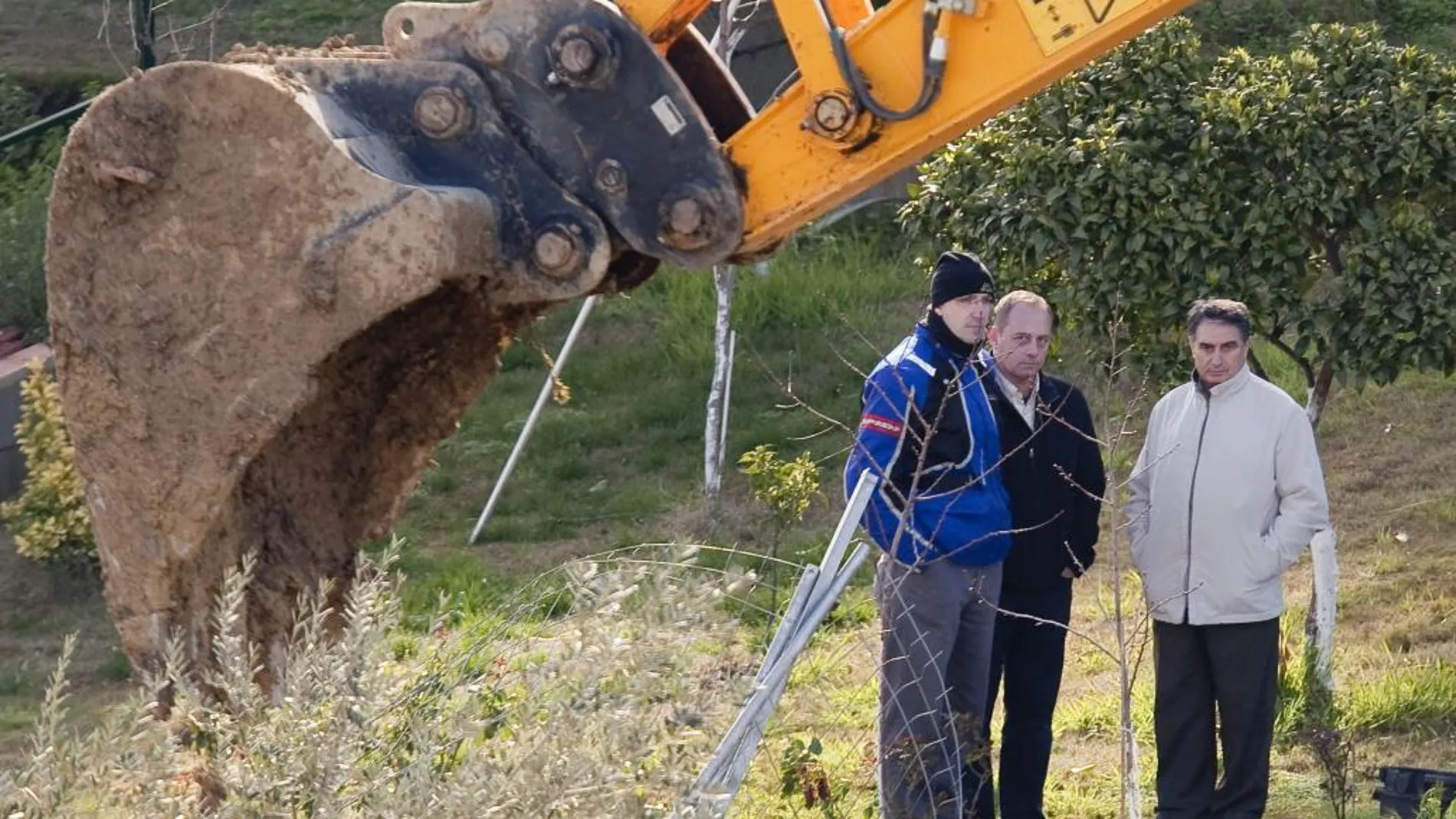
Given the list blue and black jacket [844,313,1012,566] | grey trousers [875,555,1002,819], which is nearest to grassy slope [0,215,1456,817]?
blue and black jacket [844,313,1012,566]

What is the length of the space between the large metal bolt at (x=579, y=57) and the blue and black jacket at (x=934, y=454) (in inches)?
50.7

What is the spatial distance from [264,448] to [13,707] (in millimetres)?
4186

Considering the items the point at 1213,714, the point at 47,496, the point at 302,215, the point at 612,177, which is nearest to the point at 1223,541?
the point at 1213,714

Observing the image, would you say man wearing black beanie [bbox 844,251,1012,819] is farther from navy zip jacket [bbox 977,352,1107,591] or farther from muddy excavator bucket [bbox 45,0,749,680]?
muddy excavator bucket [bbox 45,0,749,680]

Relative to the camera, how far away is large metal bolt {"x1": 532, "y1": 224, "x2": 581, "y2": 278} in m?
5.05

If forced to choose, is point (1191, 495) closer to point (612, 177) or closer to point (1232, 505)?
point (1232, 505)

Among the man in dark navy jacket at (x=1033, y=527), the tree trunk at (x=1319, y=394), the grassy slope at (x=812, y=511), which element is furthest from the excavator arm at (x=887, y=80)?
the tree trunk at (x=1319, y=394)

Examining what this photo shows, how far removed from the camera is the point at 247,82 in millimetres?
4984

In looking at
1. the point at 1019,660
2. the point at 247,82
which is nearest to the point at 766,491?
the point at 1019,660

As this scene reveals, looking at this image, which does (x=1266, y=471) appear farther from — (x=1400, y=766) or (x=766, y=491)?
(x=766, y=491)

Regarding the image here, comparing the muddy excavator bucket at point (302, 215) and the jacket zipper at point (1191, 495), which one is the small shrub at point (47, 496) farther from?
the jacket zipper at point (1191, 495)

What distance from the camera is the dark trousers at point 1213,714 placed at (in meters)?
6.30

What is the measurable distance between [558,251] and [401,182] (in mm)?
394

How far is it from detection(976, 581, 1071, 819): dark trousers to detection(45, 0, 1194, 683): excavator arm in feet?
5.82
